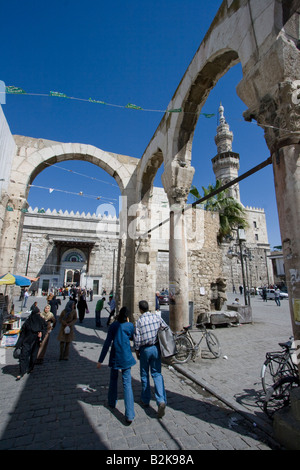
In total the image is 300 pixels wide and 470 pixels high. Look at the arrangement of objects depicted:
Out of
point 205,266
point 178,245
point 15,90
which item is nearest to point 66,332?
point 178,245

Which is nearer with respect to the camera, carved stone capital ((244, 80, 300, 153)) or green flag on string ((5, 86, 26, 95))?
carved stone capital ((244, 80, 300, 153))

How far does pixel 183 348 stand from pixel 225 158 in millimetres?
39617

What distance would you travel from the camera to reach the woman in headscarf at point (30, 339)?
14.6 feet

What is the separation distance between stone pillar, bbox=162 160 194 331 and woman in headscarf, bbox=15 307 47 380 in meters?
2.98

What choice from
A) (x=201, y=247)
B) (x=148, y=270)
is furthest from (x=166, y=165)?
(x=201, y=247)

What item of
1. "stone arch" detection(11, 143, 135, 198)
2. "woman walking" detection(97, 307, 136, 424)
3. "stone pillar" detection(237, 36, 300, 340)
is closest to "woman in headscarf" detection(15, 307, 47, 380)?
"woman walking" detection(97, 307, 136, 424)

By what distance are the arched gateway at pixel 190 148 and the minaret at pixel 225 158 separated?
33.4 metres

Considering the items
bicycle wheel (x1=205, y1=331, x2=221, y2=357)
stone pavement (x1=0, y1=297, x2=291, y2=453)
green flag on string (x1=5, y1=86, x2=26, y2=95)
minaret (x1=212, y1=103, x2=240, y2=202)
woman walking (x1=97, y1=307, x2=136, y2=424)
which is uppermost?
minaret (x1=212, y1=103, x2=240, y2=202)

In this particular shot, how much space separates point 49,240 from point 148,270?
66.0 feet

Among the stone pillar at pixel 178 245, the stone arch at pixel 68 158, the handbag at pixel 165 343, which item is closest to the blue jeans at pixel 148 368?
the handbag at pixel 165 343

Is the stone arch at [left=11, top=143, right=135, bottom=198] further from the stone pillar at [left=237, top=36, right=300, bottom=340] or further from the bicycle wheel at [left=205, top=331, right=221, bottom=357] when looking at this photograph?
the stone pillar at [left=237, top=36, right=300, bottom=340]

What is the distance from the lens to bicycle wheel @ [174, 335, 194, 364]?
5096mm

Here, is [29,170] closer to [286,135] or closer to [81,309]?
[81,309]

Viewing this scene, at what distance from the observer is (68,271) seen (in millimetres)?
26406
